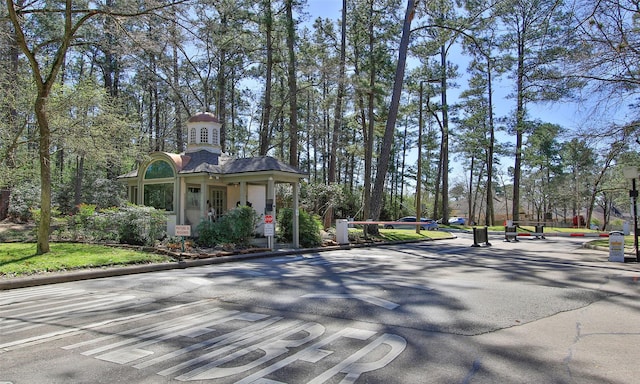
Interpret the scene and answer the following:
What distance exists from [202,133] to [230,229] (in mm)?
7824

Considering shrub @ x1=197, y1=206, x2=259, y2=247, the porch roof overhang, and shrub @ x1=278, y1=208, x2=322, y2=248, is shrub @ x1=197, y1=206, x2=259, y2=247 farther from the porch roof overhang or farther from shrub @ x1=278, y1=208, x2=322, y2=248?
shrub @ x1=278, y1=208, x2=322, y2=248

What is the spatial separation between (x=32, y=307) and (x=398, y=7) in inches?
1023

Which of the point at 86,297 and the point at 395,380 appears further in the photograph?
the point at 86,297

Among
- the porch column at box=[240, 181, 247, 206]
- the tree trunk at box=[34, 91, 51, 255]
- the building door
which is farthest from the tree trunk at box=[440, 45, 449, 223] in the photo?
the tree trunk at box=[34, 91, 51, 255]

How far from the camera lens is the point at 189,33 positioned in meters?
14.3

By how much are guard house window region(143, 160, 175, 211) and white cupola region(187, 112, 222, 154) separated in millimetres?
2397

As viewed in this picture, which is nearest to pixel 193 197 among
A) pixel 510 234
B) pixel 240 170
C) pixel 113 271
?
pixel 240 170

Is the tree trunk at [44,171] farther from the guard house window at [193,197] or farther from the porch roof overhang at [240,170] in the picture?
the guard house window at [193,197]

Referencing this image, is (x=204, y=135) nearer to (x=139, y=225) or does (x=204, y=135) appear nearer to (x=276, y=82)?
(x=139, y=225)

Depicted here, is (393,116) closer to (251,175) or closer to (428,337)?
(251,175)

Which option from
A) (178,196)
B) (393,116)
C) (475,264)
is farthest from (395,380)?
(393,116)

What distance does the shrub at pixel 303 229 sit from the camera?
1925 cm

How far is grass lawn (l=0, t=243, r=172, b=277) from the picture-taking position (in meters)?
10.6

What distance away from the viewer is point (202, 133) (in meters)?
22.8
